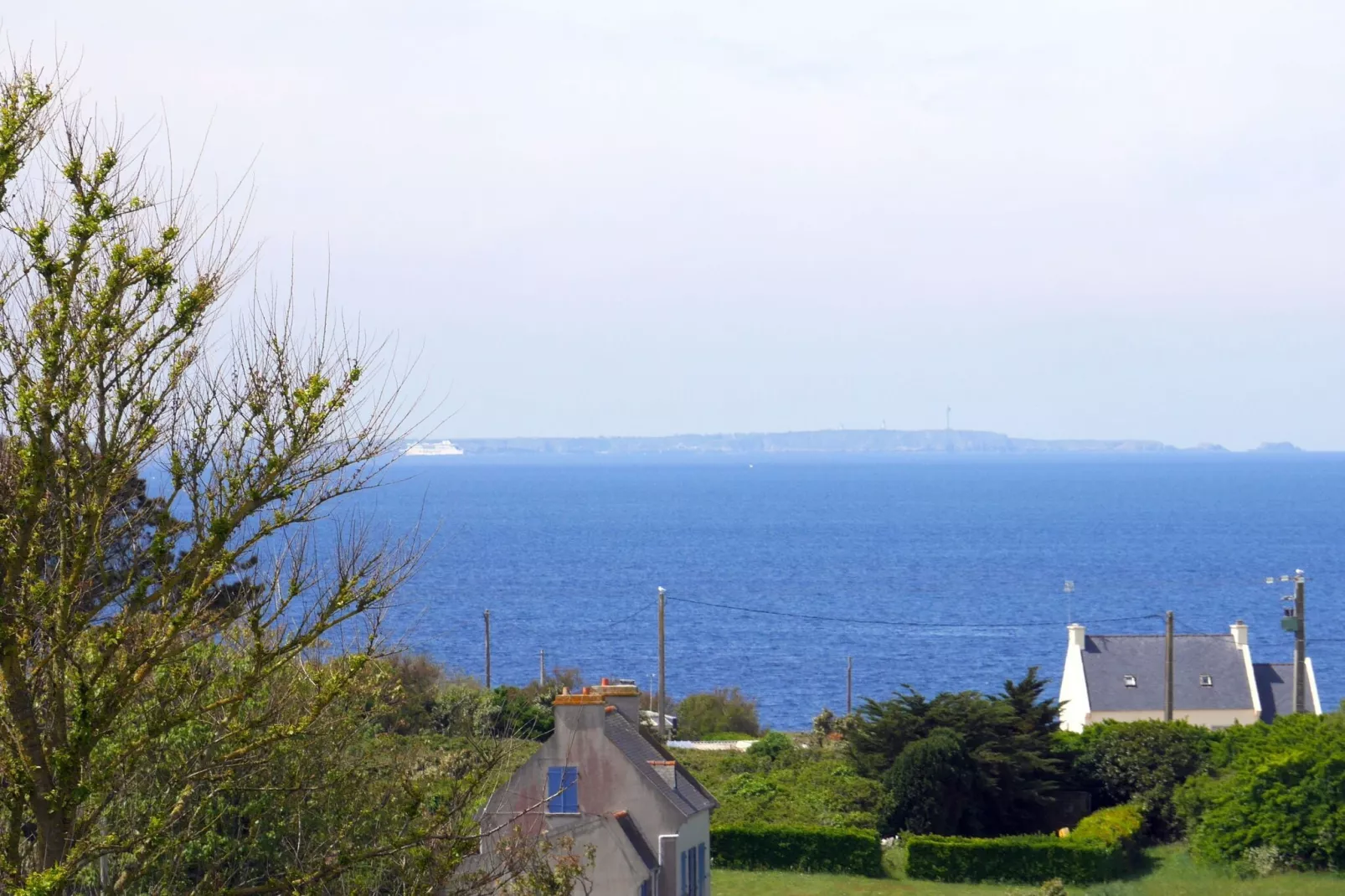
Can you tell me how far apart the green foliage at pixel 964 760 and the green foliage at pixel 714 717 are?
1880 cm

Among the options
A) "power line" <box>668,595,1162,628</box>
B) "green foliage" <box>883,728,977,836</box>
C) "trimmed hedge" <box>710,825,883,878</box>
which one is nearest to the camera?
"trimmed hedge" <box>710,825,883,878</box>

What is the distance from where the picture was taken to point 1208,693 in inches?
1994

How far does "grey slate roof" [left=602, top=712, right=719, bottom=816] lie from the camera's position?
21922 mm

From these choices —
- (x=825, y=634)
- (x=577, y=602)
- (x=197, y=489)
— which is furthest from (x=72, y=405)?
(x=577, y=602)

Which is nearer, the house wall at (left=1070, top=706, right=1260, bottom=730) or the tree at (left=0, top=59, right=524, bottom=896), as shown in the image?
the tree at (left=0, top=59, right=524, bottom=896)

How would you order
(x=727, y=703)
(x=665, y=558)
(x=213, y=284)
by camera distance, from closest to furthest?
(x=213, y=284) → (x=727, y=703) → (x=665, y=558)

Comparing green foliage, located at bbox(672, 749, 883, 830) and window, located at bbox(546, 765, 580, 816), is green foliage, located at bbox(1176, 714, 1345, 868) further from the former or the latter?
window, located at bbox(546, 765, 580, 816)

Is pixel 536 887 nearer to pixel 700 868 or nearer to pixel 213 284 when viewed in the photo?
pixel 700 868

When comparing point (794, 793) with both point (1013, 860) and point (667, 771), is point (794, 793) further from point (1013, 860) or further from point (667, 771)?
point (667, 771)

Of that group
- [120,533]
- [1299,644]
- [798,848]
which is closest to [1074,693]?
[1299,644]

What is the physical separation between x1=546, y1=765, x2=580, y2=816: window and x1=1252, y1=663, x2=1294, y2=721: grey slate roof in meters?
36.3

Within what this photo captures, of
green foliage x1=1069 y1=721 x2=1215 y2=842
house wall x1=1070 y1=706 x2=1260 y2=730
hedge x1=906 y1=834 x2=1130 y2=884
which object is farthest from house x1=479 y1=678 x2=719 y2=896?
house wall x1=1070 y1=706 x2=1260 y2=730

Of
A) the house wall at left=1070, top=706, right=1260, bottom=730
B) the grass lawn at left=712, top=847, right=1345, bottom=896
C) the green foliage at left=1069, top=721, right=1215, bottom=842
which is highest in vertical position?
the green foliage at left=1069, top=721, right=1215, bottom=842

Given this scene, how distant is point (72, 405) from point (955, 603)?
11561 centimetres
